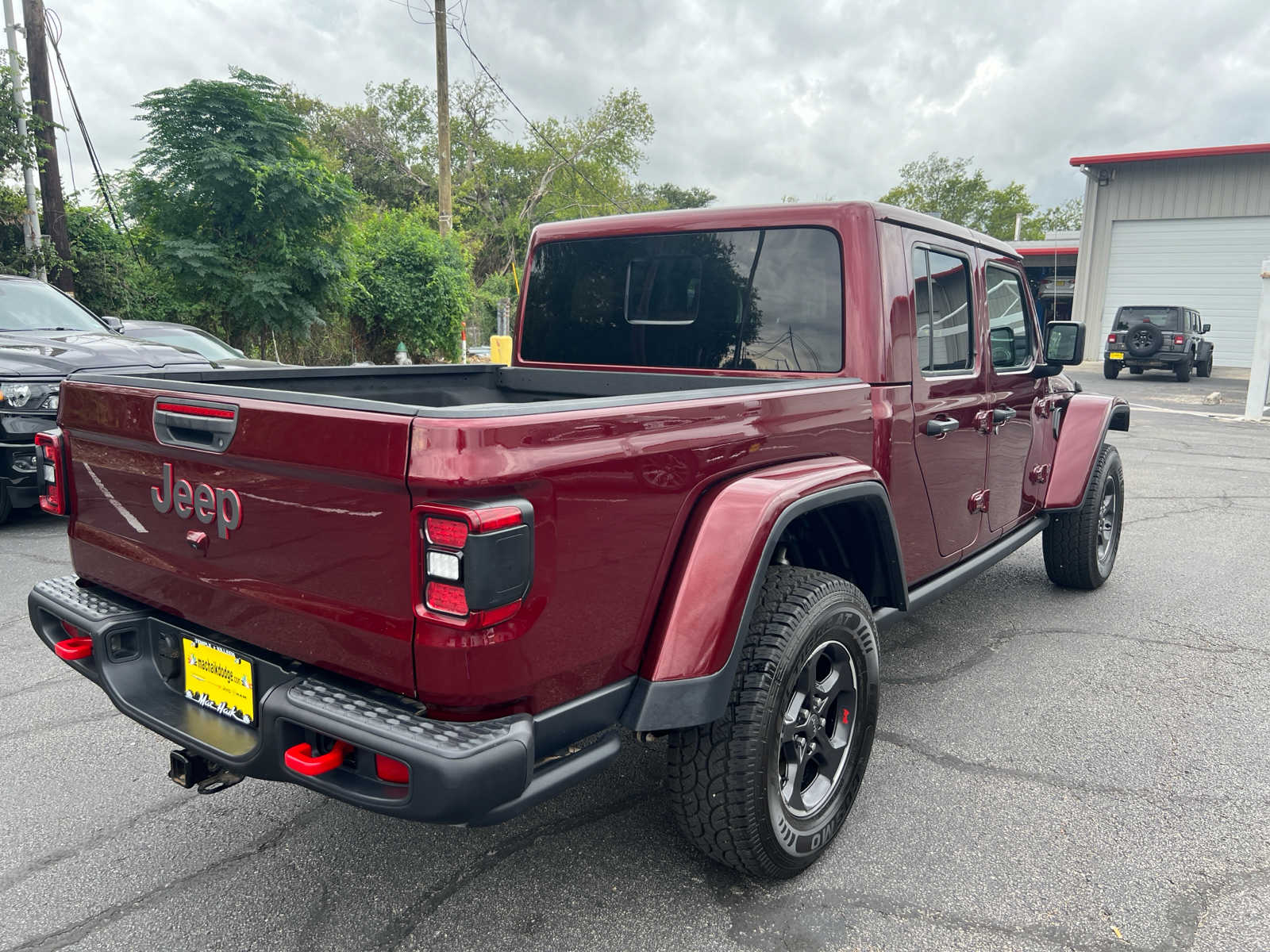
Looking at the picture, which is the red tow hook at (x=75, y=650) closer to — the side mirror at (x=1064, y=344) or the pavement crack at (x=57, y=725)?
the pavement crack at (x=57, y=725)

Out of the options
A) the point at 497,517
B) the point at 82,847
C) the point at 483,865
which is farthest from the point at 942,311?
the point at 82,847

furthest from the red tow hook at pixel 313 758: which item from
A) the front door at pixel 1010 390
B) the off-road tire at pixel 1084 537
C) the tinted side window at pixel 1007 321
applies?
the off-road tire at pixel 1084 537

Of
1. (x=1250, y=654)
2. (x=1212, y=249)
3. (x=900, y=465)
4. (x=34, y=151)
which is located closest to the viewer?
(x=900, y=465)

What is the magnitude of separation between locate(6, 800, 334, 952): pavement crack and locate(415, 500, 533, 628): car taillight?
1.36m

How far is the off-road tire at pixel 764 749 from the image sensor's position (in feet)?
7.07

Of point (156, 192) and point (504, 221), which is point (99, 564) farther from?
point (504, 221)

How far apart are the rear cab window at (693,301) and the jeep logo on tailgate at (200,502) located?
1.78 meters

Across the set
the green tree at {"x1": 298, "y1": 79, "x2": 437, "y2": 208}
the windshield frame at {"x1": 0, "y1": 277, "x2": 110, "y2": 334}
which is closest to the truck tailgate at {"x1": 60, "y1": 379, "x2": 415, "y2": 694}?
the windshield frame at {"x1": 0, "y1": 277, "x2": 110, "y2": 334}

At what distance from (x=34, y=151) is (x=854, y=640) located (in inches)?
567

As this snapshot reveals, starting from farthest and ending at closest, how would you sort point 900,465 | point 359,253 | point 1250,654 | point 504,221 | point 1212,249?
point 504,221, point 1212,249, point 359,253, point 1250,654, point 900,465

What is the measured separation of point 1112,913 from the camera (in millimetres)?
2305

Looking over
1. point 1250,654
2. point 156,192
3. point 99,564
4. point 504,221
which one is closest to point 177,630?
point 99,564

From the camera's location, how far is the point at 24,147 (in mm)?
12164

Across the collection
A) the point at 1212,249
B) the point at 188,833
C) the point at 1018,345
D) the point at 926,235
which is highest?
the point at 1212,249
